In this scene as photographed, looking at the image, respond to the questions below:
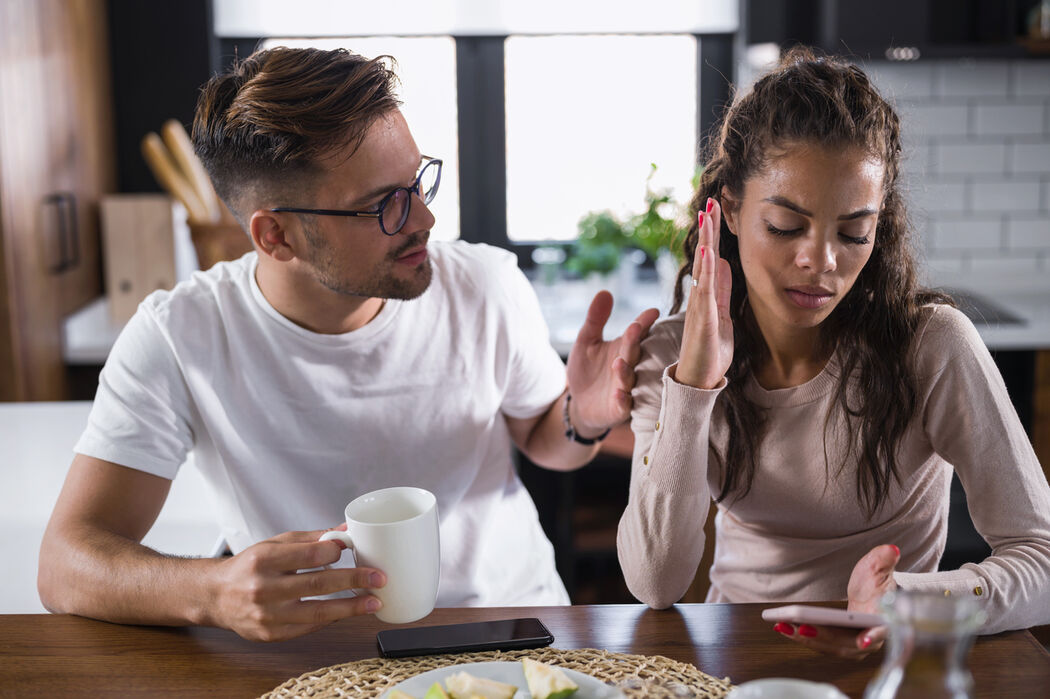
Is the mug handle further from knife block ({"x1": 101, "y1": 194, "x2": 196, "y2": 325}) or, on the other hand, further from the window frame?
the window frame

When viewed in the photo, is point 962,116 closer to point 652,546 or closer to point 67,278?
point 652,546

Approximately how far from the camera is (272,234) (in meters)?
1.48

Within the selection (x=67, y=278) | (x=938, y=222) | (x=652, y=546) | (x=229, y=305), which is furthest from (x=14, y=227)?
(x=938, y=222)

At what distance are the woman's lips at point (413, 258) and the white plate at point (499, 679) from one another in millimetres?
636

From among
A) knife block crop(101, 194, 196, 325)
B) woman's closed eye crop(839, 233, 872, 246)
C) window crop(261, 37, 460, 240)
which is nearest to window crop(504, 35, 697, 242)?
window crop(261, 37, 460, 240)

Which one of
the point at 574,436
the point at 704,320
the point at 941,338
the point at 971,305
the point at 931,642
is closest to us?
the point at 931,642

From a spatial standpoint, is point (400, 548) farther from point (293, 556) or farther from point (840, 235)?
point (840, 235)

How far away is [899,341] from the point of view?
51.7 inches

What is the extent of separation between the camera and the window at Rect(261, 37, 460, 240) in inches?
124

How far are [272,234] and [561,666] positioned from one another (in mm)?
800

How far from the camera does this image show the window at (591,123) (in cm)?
316

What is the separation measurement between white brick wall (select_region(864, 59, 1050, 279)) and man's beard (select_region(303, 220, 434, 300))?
76.6 inches

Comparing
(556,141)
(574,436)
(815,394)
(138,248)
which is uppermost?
(556,141)

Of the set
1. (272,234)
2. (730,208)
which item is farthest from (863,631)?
(272,234)
